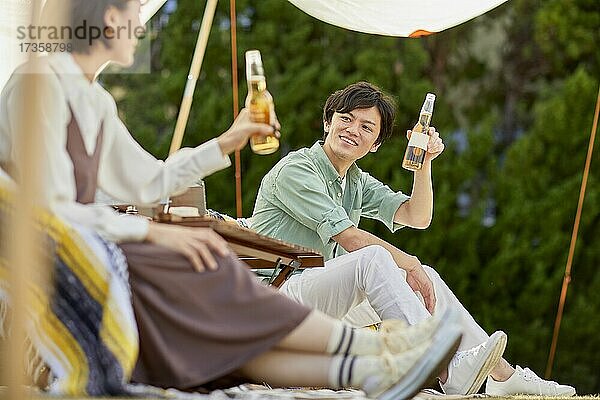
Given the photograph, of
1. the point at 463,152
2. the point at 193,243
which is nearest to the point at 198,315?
the point at 193,243

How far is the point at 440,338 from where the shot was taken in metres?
2.22

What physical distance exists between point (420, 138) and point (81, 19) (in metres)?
1.41

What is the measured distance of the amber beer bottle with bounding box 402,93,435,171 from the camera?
342 cm

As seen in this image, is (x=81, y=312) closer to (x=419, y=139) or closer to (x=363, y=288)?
(x=363, y=288)

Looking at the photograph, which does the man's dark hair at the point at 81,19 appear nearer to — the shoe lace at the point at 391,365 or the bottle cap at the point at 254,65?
the bottle cap at the point at 254,65

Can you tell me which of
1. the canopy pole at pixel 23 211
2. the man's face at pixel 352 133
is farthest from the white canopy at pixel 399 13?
the canopy pole at pixel 23 211

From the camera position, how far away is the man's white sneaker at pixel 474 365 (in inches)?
119

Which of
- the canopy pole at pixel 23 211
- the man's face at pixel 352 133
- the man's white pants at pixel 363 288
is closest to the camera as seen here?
the canopy pole at pixel 23 211

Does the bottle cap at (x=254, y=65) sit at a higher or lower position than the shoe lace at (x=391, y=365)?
higher

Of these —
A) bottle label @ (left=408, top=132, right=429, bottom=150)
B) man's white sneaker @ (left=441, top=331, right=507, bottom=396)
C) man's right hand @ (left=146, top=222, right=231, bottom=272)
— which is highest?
bottle label @ (left=408, top=132, right=429, bottom=150)

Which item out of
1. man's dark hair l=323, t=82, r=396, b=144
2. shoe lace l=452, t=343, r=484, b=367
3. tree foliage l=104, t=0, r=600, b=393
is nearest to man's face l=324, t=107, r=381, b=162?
man's dark hair l=323, t=82, r=396, b=144

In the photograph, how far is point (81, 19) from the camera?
2.27 m

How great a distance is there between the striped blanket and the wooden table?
0.44m

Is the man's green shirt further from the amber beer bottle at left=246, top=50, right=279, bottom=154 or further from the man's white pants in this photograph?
the amber beer bottle at left=246, top=50, right=279, bottom=154
